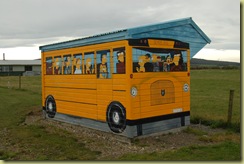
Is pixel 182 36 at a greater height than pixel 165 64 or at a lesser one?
greater

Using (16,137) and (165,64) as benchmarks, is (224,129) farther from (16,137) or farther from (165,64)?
(16,137)

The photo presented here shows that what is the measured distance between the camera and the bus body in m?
8.67

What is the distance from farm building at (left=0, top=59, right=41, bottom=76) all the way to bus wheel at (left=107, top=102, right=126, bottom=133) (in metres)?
57.1

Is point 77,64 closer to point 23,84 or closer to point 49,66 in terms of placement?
point 49,66

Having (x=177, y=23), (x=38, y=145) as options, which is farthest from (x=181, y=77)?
(x=38, y=145)

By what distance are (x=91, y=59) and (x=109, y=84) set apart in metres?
1.23

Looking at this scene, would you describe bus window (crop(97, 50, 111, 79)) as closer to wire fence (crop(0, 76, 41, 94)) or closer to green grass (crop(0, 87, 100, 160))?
green grass (crop(0, 87, 100, 160))

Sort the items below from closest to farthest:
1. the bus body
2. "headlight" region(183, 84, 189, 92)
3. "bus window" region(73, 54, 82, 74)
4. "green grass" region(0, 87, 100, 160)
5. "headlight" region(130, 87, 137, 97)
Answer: "green grass" region(0, 87, 100, 160)
"headlight" region(130, 87, 137, 97)
the bus body
"headlight" region(183, 84, 189, 92)
"bus window" region(73, 54, 82, 74)

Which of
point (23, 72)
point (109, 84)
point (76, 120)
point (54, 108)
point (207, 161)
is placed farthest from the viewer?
point (23, 72)

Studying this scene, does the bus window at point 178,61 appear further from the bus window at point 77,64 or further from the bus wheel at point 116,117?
the bus window at point 77,64

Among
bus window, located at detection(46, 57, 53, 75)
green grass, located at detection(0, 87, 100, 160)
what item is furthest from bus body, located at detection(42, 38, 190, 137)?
bus window, located at detection(46, 57, 53, 75)

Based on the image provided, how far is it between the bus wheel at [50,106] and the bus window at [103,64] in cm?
346

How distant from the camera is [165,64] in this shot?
9445 millimetres

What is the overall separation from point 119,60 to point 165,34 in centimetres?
160
